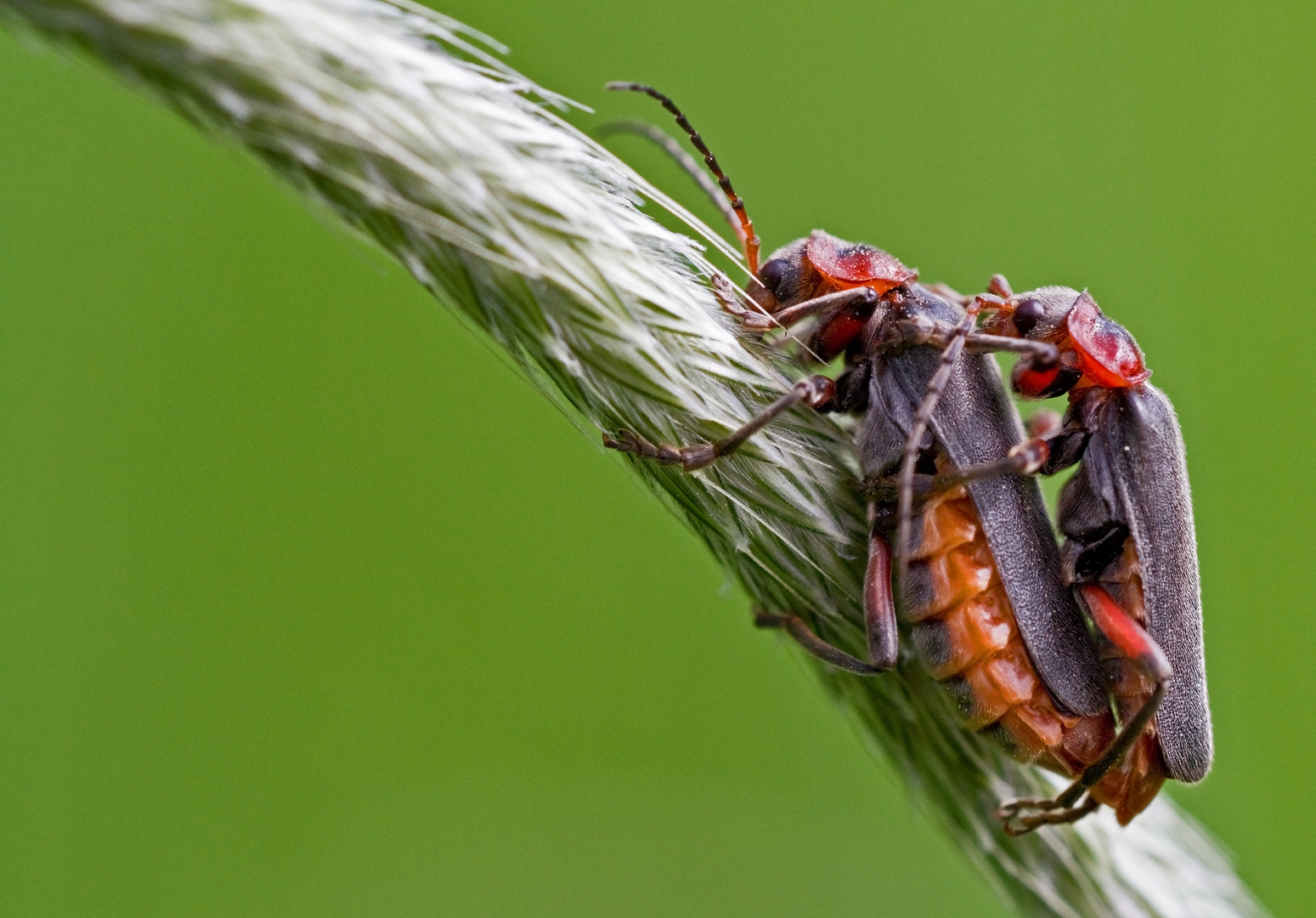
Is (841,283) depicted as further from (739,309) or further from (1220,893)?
(1220,893)

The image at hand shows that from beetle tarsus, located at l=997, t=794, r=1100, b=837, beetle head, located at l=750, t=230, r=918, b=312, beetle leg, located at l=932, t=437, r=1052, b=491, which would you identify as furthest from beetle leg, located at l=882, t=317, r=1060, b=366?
beetle tarsus, located at l=997, t=794, r=1100, b=837

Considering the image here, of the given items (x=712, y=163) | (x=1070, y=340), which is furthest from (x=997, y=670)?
(x=712, y=163)

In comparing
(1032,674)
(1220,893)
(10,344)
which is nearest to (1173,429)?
(1032,674)

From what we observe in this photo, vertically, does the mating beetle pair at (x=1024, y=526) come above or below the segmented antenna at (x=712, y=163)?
below

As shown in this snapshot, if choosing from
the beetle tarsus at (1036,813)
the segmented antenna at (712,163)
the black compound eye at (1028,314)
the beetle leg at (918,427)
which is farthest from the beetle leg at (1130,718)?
the segmented antenna at (712,163)

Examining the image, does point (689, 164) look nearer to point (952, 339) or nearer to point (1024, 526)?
point (952, 339)

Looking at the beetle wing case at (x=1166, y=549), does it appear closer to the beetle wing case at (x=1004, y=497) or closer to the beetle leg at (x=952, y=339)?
the beetle wing case at (x=1004, y=497)

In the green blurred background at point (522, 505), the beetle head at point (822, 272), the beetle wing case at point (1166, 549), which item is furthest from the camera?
the green blurred background at point (522, 505)
